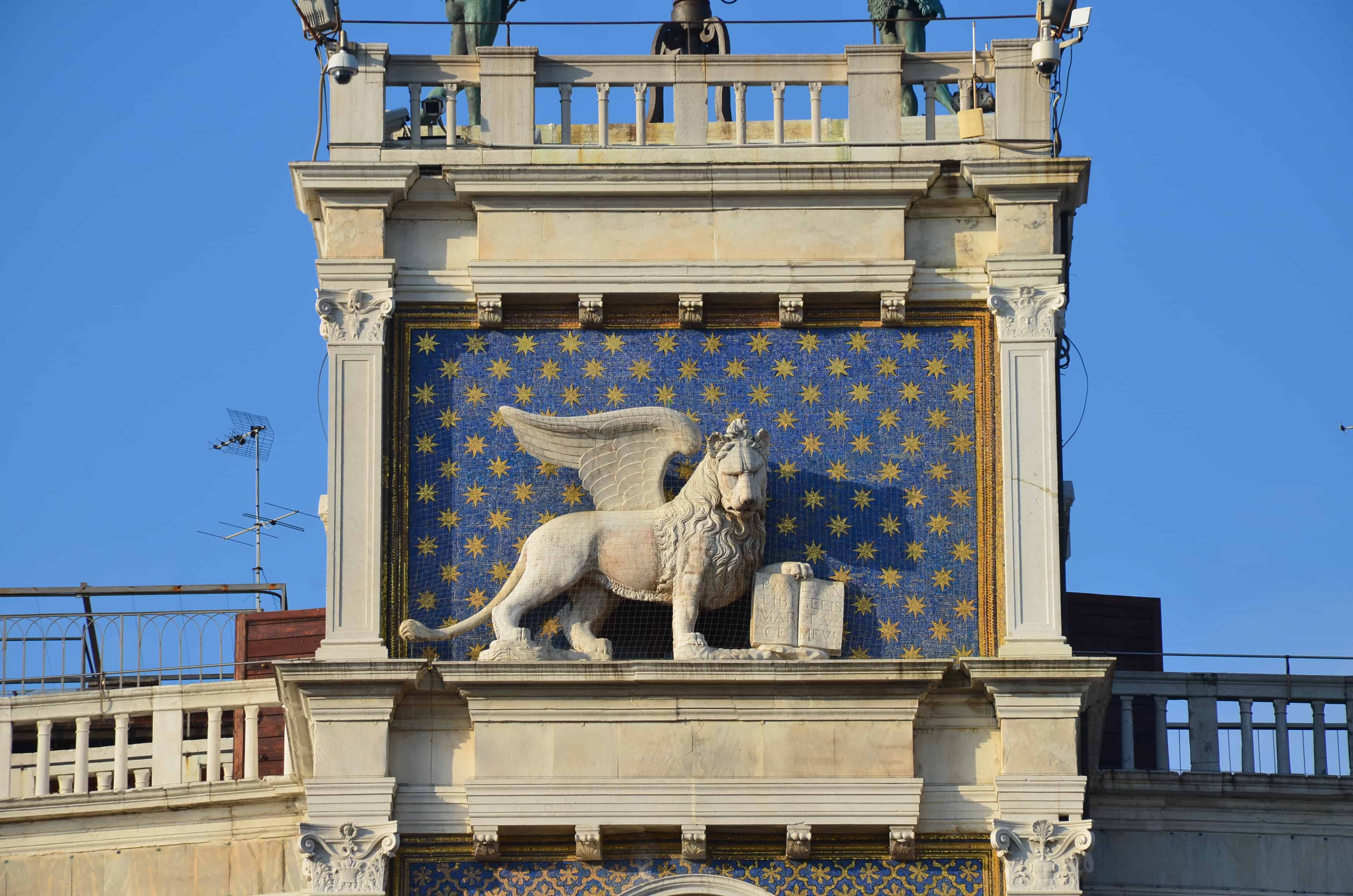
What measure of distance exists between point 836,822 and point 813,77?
630 cm

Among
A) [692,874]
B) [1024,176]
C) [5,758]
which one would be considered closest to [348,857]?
[692,874]

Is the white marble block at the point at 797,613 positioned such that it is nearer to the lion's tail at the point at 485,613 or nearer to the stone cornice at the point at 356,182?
the lion's tail at the point at 485,613

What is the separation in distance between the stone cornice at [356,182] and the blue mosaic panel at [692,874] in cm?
543

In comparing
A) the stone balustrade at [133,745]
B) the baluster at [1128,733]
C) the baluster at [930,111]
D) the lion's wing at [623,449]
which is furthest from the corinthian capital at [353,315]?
the baluster at [1128,733]

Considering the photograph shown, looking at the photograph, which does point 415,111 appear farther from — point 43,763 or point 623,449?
point 43,763

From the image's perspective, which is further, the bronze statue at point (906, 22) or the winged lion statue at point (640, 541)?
the bronze statue at point (906, 22)

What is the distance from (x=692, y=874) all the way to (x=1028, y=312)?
17.5ft

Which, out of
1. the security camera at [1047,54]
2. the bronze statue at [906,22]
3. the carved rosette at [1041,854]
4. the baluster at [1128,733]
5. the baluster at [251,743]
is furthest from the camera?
the bronze statue at [906,22]

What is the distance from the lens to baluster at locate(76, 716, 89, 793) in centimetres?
2847

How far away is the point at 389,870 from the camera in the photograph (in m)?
26.5

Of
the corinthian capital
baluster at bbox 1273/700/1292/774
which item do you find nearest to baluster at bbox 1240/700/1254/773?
baluster at bbox 1273/700/1292/774

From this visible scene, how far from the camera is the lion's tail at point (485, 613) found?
2712 centimetres

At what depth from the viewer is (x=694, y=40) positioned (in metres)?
31.3

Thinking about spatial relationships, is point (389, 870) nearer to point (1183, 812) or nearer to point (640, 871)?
point (640, 871)
